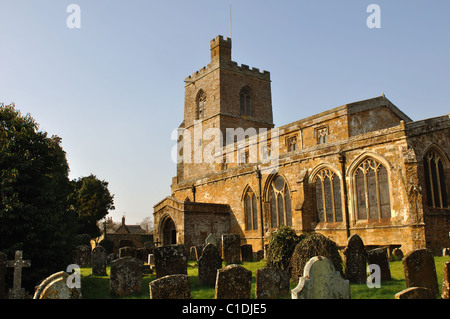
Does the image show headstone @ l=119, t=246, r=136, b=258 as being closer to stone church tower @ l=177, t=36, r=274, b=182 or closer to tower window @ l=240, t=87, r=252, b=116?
stone church tower @ l=177, t=36, r=274, b=182

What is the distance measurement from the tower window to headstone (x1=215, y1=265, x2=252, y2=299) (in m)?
31.8

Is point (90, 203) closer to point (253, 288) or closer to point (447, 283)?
point (253, 288)

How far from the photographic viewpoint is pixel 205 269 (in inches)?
438

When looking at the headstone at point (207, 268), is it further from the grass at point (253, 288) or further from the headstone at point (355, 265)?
the headstone at point (355, 265)

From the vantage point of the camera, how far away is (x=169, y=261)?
11688 millimetres

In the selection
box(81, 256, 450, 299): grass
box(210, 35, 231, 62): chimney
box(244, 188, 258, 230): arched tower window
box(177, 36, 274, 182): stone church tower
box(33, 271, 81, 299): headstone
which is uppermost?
box(210, 35, 231, 62): chimney

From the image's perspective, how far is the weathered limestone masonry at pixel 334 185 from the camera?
53.4 ft

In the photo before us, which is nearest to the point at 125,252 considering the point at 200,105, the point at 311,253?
the point at 311,253

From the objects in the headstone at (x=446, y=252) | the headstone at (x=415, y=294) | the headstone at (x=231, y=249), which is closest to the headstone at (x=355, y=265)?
the headstone at (x=415, y=294)

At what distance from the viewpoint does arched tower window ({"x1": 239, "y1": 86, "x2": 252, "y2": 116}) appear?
3956 cm

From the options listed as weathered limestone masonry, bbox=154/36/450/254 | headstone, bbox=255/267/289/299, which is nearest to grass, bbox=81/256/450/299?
headstone, bbox=255/267/289/299

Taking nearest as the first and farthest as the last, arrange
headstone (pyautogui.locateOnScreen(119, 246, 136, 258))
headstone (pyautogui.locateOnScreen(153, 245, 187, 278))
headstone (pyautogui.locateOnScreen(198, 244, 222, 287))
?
1. headstone (pyautogui.locateOnScreen(198, 244, 222, 287))
2. headstone (pyautogui.locateOnScreen(153, 245, 187, 278))
3. headstone (pyautogui.locateOnScreen(119, 246, 136, 258))

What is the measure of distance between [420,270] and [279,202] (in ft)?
44.2
